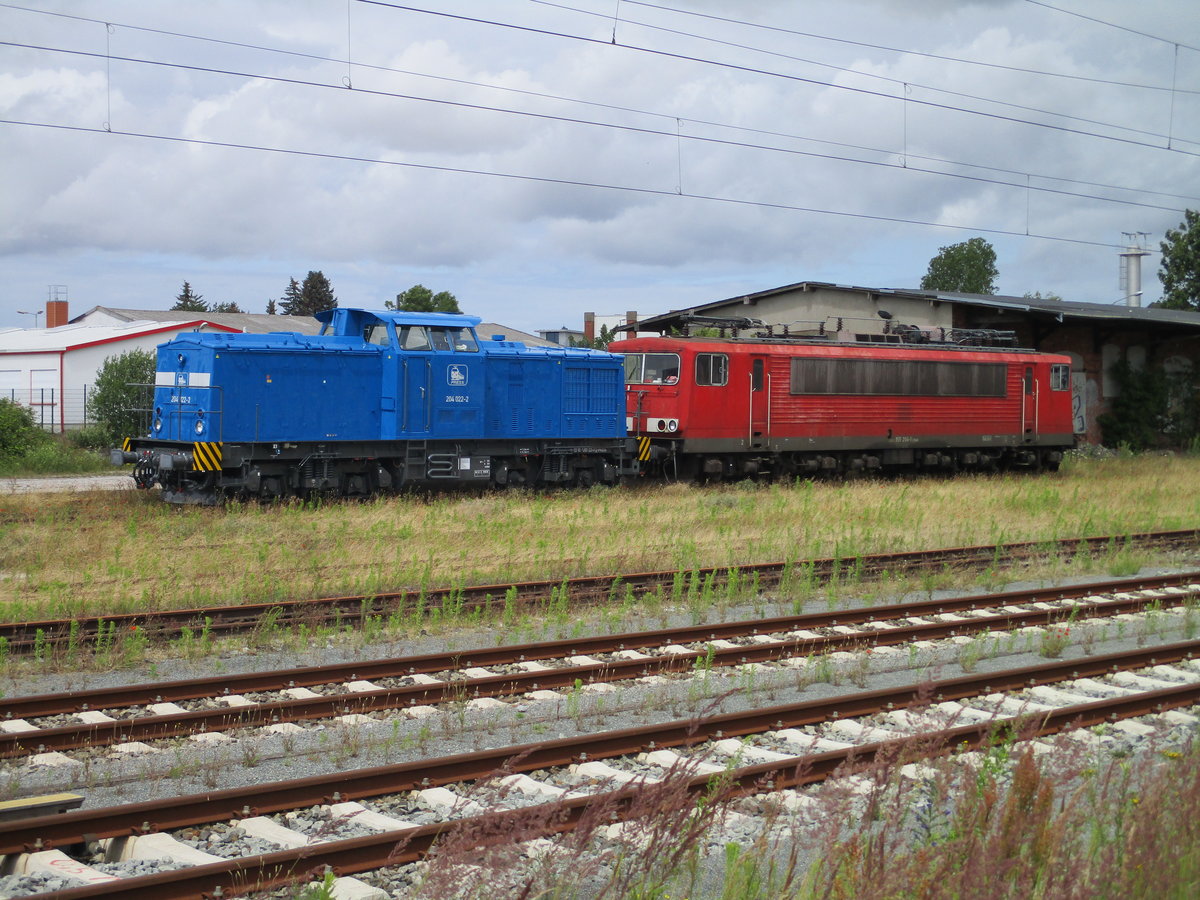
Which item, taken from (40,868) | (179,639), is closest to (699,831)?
(40,868)

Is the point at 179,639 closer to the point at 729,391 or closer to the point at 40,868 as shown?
the point at 40,868

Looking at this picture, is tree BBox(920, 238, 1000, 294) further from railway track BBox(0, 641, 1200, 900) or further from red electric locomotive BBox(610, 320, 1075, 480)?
railway track BBox(0, 641, 1200, 900)

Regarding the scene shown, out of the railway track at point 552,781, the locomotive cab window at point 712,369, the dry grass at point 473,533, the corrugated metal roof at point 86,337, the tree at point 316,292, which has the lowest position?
the railway track at point 552,781

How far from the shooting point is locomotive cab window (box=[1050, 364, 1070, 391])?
2905cm

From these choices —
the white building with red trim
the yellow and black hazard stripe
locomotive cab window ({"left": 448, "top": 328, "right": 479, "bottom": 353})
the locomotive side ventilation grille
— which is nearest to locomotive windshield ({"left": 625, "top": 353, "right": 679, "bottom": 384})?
the locomotive side ventilation grille

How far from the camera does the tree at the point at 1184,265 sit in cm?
6166

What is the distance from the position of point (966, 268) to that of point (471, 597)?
294 ft

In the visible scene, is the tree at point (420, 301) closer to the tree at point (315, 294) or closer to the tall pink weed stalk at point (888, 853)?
the tree at point (315, 294)

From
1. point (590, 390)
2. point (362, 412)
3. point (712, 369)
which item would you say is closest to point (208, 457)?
point (362, 412)

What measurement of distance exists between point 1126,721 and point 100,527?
1374 centimetres

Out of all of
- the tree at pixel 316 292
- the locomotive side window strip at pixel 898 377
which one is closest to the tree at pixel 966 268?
the tree at pixel 316 292

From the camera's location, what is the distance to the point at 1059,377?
29.2 metres

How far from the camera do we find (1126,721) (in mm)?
8156

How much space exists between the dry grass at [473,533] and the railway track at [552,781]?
19.3 ft
